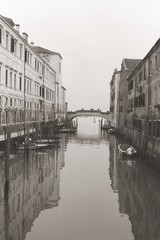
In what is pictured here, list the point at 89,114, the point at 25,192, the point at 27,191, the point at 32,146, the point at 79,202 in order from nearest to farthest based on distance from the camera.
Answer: the point at 79,202 < the point at 25,192 < the point at 27,191 < the point at 32,146 < the point at 89,114

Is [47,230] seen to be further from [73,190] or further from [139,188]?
[139,188]

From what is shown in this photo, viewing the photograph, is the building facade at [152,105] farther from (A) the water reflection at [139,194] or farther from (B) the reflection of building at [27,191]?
(B) the reflection of building at [27,191]

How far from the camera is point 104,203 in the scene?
43.1 ft

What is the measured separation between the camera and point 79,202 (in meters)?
13.1

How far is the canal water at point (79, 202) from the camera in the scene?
9.96 m

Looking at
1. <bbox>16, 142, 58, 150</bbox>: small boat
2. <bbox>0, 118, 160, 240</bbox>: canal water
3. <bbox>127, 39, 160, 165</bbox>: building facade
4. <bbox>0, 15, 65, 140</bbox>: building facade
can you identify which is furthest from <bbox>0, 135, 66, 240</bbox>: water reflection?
<bbox>127, 39, 160, 165</bbox>: building facade

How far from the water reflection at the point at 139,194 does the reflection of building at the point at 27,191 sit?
9.50ft

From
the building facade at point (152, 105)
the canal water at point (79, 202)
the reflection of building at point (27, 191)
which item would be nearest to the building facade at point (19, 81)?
the reflection of building at point (27, 191)

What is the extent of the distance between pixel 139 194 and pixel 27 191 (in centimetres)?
485

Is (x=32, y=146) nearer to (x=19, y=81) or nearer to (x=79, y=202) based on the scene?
(x=19, y=81)

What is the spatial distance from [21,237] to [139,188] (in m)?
7.90

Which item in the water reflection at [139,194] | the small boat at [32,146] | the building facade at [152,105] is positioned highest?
the building facade at [152,105]

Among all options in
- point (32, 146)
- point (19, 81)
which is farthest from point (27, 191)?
point (19, 81)

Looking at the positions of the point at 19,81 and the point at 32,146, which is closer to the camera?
the point at 32,146
